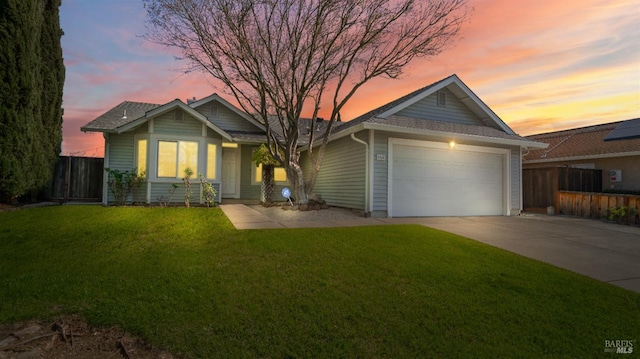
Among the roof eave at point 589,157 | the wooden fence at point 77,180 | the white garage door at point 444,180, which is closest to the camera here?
the white garage door at point 444,180

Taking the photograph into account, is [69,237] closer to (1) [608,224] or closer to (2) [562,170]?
(1) [608,224]

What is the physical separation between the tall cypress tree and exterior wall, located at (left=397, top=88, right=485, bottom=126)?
37.9ft

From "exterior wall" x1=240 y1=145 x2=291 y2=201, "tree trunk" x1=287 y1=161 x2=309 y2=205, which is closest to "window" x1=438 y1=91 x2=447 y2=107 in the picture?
"tree trunk" x1=287 y1=161 x2=309 y2=205

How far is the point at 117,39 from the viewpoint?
10406 mm

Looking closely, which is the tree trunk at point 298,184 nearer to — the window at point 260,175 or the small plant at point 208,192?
the small plant at point 208,192

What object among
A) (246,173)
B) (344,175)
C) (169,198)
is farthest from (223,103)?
(344,175)

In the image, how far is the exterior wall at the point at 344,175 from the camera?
35.1 ft

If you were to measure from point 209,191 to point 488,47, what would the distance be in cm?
1089

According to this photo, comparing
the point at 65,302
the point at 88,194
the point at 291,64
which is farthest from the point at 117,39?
the point at 65,302

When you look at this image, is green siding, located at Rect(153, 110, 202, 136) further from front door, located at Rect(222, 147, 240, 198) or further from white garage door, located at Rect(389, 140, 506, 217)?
white garage door, located at Rect(389, 140, 506, 217)

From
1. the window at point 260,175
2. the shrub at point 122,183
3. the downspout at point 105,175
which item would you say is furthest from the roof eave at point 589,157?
the downspout at point 105,175

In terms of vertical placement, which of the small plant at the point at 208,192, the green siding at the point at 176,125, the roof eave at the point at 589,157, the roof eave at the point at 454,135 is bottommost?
the small plant at the point at 208,192

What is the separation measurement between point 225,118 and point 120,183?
18.4 ft

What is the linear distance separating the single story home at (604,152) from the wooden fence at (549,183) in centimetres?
102
